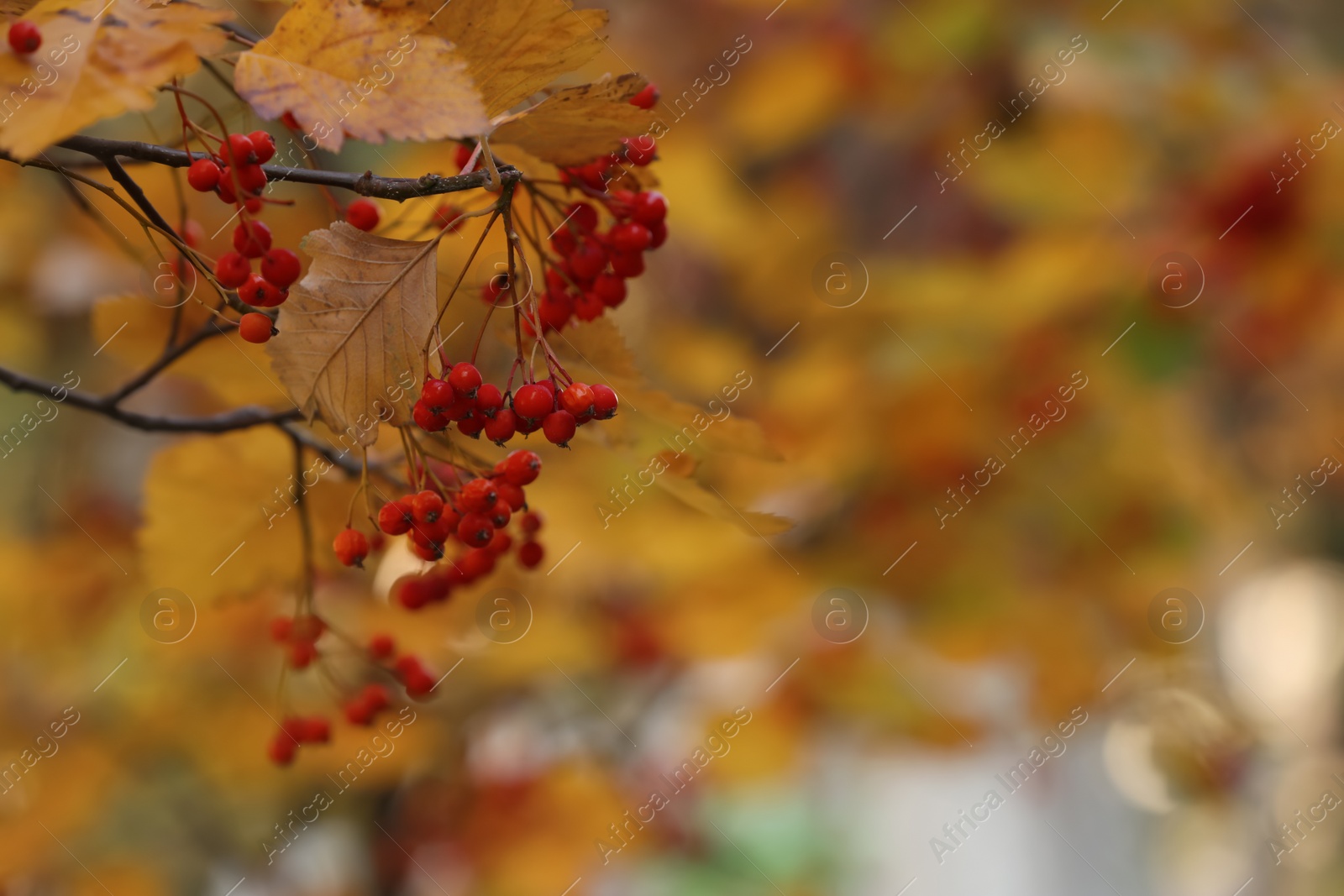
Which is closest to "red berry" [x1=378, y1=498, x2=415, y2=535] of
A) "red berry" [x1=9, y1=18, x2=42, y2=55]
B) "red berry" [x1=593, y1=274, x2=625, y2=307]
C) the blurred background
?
"red berry" [x1=593, y1=274, x2=625, y2=307]

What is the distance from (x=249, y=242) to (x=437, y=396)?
0.67ft

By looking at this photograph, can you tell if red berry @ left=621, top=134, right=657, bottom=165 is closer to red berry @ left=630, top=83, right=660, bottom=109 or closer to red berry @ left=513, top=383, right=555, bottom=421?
red berry @ left=630, top=83, right=660, bottom=109

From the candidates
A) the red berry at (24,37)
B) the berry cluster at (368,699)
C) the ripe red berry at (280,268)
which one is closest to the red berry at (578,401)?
the ripe red berry at (280,268)

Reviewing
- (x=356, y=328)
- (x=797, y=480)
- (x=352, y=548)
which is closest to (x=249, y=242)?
(x=356, y=328)

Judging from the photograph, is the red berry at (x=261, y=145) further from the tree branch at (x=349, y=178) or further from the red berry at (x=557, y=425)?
the red berry at (x=557, y=425)

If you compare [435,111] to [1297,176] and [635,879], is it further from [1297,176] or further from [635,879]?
[635,879]

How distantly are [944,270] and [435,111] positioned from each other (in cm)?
181

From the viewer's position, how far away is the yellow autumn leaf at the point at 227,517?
38.2 inches

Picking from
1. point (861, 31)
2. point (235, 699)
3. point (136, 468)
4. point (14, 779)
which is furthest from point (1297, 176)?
point (136, 468)

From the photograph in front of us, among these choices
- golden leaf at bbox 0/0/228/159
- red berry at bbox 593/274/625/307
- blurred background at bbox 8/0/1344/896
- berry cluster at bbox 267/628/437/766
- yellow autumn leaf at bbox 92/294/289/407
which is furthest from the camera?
blurred background at bbox 8/0/1344/896

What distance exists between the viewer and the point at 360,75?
0.59 m

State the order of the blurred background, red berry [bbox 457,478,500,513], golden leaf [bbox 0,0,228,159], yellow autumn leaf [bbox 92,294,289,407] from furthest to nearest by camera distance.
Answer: the blurred background → yellow autumn leaf [bbox 92,294,289,407] → red berry [bbox 457,478,500,513] → golden leaf [bbox 0,0,228,159]

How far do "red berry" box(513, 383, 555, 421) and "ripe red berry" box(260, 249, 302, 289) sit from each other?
0.62 ft

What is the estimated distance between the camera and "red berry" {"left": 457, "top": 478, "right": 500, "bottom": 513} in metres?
0.70
